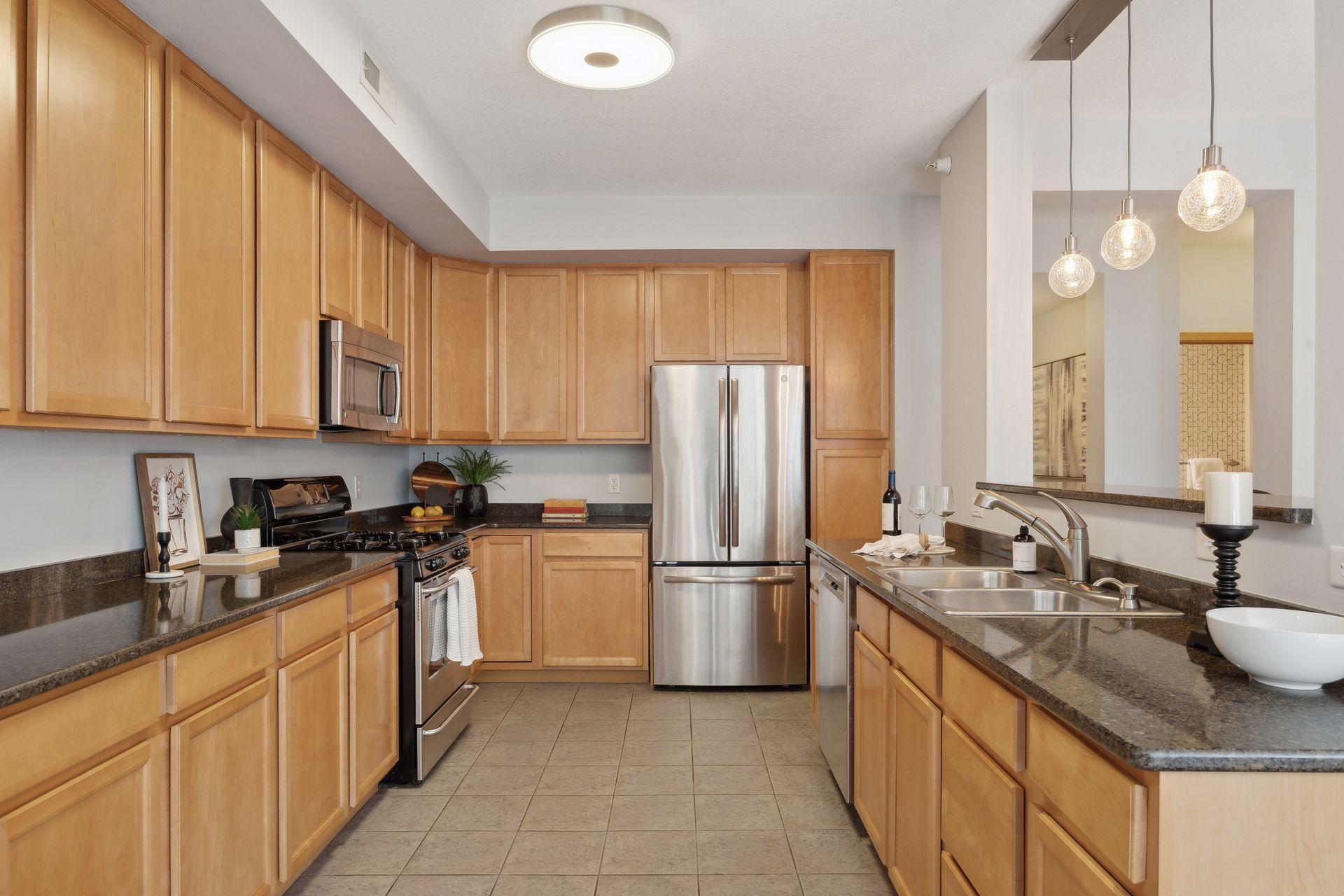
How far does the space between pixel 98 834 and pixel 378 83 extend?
2295mm

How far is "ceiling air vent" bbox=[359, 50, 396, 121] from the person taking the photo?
96.6 inches

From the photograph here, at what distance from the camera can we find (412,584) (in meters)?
2.89

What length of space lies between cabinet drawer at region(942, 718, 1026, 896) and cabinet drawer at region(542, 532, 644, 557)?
2654mm

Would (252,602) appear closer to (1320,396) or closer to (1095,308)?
(1320,396)

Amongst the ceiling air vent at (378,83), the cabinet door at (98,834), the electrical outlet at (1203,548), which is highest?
the ceiling air vent at (378,83)

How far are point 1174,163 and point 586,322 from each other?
3.03 meters

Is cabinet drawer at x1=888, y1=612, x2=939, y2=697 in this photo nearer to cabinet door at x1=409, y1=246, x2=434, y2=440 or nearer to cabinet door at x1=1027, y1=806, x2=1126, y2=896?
cabinet door at x1=1027, y1=806, x2=1126, y2=896

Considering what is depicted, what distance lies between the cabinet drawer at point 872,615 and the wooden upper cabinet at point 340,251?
226 cm

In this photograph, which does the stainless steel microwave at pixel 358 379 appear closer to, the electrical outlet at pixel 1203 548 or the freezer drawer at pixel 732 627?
the freezer drawer at pixel 732 627

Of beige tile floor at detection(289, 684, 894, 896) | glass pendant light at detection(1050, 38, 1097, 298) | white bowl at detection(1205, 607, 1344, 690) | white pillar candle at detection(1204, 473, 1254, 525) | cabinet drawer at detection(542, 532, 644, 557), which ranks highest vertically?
glass pendant light at detection(1050, 38, 1097, 298)

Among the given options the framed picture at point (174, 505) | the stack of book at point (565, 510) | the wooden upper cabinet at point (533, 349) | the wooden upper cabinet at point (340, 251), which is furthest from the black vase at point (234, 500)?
the stack of book at point (565, 510)

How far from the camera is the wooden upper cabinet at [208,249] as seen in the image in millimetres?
2004

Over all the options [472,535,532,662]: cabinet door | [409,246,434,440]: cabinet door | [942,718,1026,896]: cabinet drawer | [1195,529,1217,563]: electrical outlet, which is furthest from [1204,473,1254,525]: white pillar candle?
[409,246,434,440]: cabinet door

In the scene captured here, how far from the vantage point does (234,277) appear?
2289 millimetres
